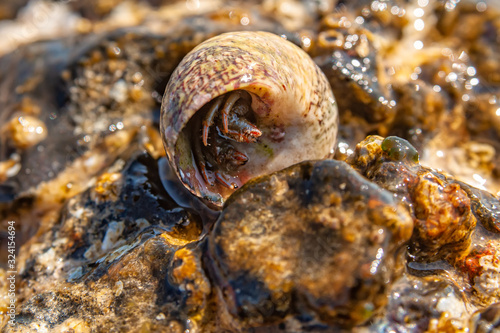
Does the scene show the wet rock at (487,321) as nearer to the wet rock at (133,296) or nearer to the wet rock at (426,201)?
the wet rock at (426,201)

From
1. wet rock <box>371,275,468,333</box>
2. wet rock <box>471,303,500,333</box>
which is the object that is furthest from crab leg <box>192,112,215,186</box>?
wet rock <box>471,303,500,333</box>

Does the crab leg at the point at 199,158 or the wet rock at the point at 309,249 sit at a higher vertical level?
the wet rock at the point at 309,249

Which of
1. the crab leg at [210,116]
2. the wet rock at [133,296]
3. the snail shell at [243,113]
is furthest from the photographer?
the crab leg at [210,116]

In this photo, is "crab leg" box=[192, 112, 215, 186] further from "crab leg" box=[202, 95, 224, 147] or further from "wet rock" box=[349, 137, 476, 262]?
"wet rock" box=[349, 137, 476, 262]

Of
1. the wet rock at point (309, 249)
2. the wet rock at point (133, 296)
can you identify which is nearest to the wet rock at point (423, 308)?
the wet rock at point (309, 249)

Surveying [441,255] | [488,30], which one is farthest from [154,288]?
[488,30]

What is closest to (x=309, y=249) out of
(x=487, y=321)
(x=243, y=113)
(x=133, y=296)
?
(x=487, y=321)
